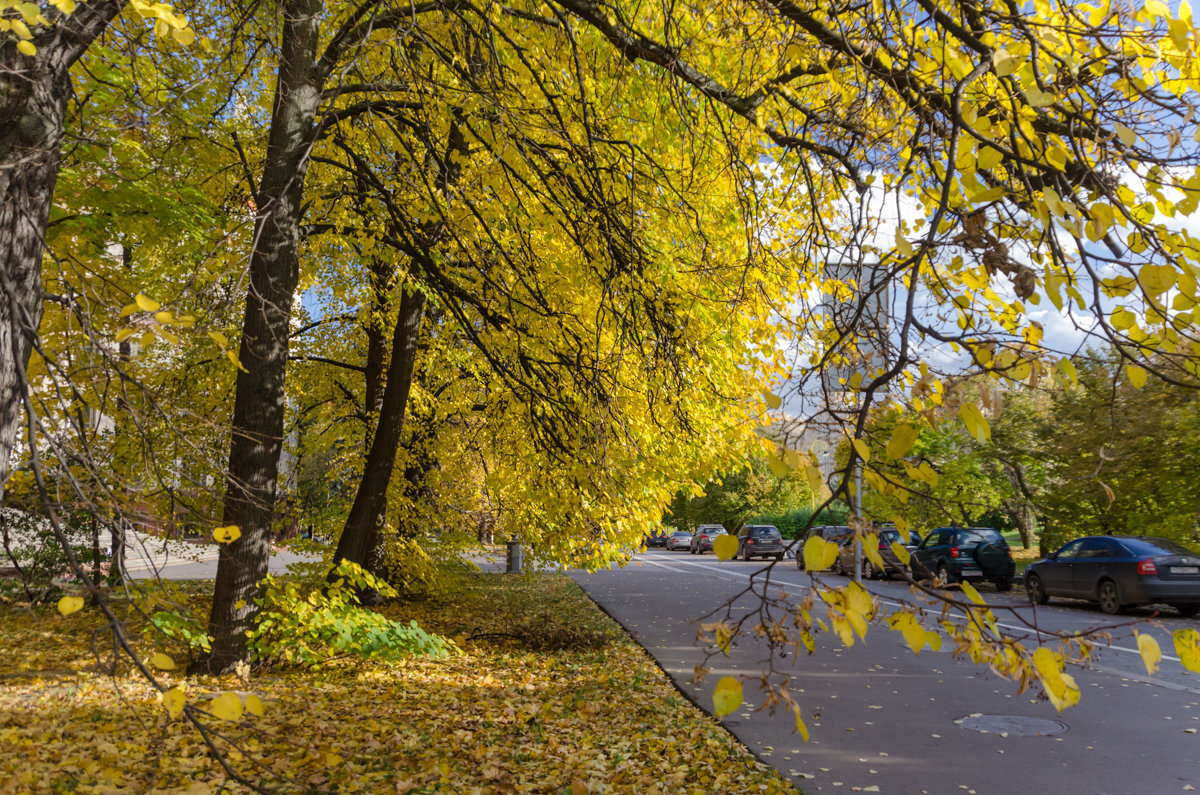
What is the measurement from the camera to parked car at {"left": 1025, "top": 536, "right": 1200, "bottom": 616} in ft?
47.6

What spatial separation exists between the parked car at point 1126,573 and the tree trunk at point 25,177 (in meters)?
14.6

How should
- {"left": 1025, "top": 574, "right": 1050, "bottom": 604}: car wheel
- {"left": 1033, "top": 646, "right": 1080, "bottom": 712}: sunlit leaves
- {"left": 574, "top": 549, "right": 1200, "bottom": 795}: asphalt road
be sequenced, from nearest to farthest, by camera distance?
{"left": 1033, "top": 646, "right": 1080, "bottom": 712}: sunlit leaves < {"left": 574, "top": 549, "right": 1200, "bottom": 795}: asphalt road < {"left": 1025, "top": 574, "right": 1050, "bottom": 604}: car wheel

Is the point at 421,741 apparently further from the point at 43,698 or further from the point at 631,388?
the point at 631,388

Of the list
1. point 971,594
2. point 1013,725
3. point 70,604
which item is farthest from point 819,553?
point 1013,725

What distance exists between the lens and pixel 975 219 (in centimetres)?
218

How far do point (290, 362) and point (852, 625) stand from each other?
14.4 m

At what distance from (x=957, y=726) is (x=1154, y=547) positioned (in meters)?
10.7

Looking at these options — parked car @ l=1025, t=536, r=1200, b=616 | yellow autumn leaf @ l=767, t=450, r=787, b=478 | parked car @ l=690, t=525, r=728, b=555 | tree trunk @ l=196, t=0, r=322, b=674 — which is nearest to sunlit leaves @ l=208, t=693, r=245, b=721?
yellow autumn leaf @ l=767, t=450, r=787, b=478

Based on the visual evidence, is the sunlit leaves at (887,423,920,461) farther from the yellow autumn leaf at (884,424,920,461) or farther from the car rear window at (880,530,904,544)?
the car rear window at (880,530,904,544)

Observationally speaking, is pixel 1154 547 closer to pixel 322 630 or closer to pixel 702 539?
pixel 322 630

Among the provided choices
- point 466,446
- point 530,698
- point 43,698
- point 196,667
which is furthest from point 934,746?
point 466,446

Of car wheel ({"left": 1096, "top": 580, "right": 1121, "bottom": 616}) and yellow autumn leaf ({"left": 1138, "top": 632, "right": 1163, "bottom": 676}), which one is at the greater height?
yellow autumn leaf ({"left": 1138, "top": 632, "right": 1163, "bottom": 676})

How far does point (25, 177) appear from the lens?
310 centimetres

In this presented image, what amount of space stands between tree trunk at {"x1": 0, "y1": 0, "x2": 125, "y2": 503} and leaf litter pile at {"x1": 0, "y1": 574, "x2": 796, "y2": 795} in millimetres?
1074
